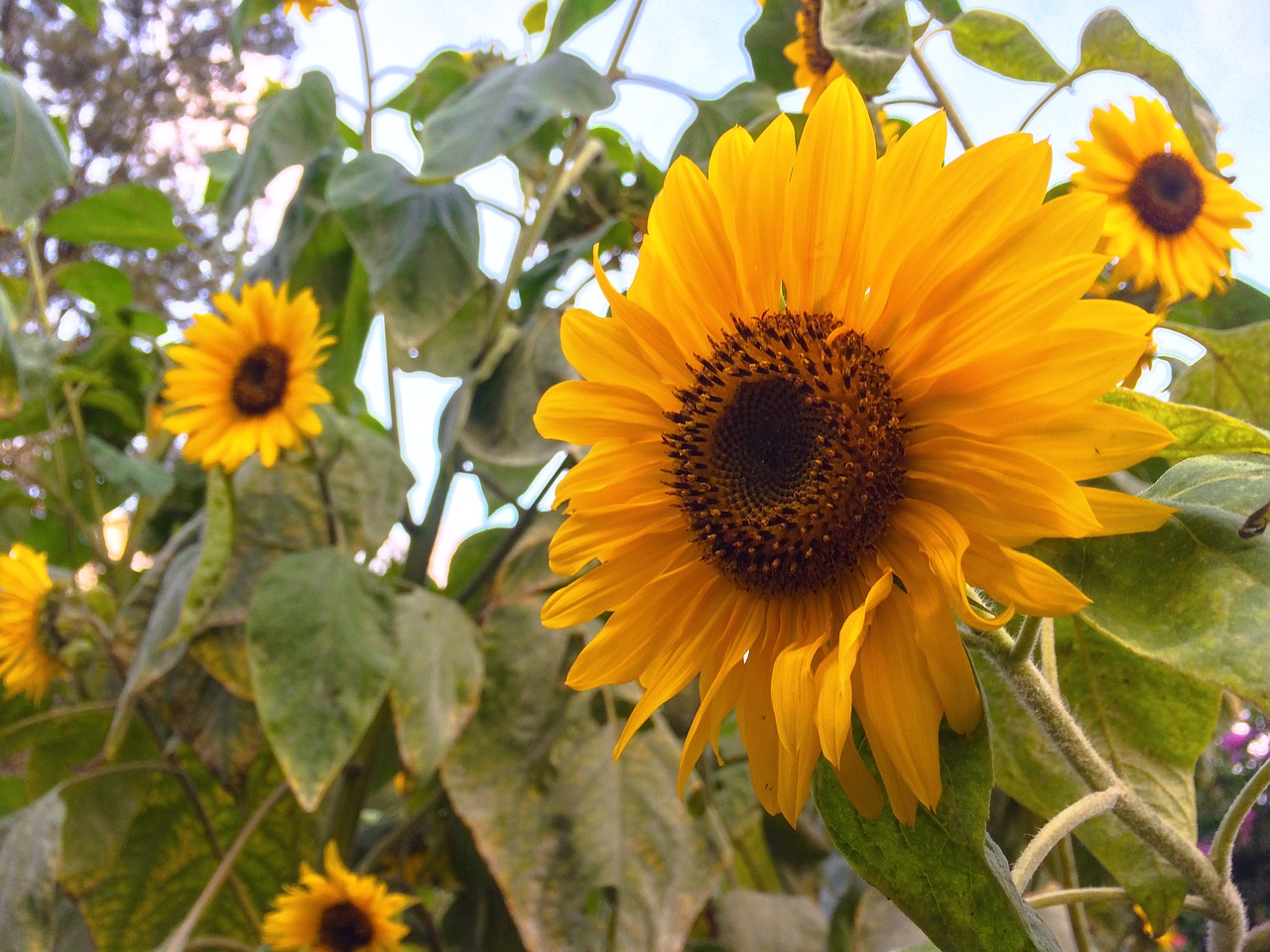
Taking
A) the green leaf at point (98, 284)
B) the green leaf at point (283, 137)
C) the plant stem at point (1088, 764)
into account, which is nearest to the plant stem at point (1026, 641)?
the plant stem at point (1088, 764)

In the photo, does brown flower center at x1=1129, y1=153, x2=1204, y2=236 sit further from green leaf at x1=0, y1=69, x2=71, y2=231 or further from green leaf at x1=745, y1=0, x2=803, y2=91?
green leaf at x1=0, y1=69, x2=71, y2=231

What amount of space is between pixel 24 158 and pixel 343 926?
66cm

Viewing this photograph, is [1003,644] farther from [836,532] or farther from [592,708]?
[592,708]

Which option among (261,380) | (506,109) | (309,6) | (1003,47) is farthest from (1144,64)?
(309,6)

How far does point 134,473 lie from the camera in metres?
0.83

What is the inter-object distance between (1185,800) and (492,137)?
1.79 feet

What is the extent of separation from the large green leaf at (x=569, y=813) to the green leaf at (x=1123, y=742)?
27 cm

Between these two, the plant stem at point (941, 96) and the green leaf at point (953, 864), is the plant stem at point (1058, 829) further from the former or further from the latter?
the plant stem at point (941, 96)

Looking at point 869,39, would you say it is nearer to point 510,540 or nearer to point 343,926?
point 510,540

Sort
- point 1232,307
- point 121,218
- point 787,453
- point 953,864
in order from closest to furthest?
point 953,864
point 787,453
point 1232,307
point 121,218

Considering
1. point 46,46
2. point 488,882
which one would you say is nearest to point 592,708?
point 488,882

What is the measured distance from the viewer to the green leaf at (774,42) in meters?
0.67

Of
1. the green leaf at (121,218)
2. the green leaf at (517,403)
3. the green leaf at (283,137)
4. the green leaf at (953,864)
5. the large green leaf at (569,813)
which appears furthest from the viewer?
the green leaf at (121,218)

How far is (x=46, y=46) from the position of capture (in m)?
1.86
